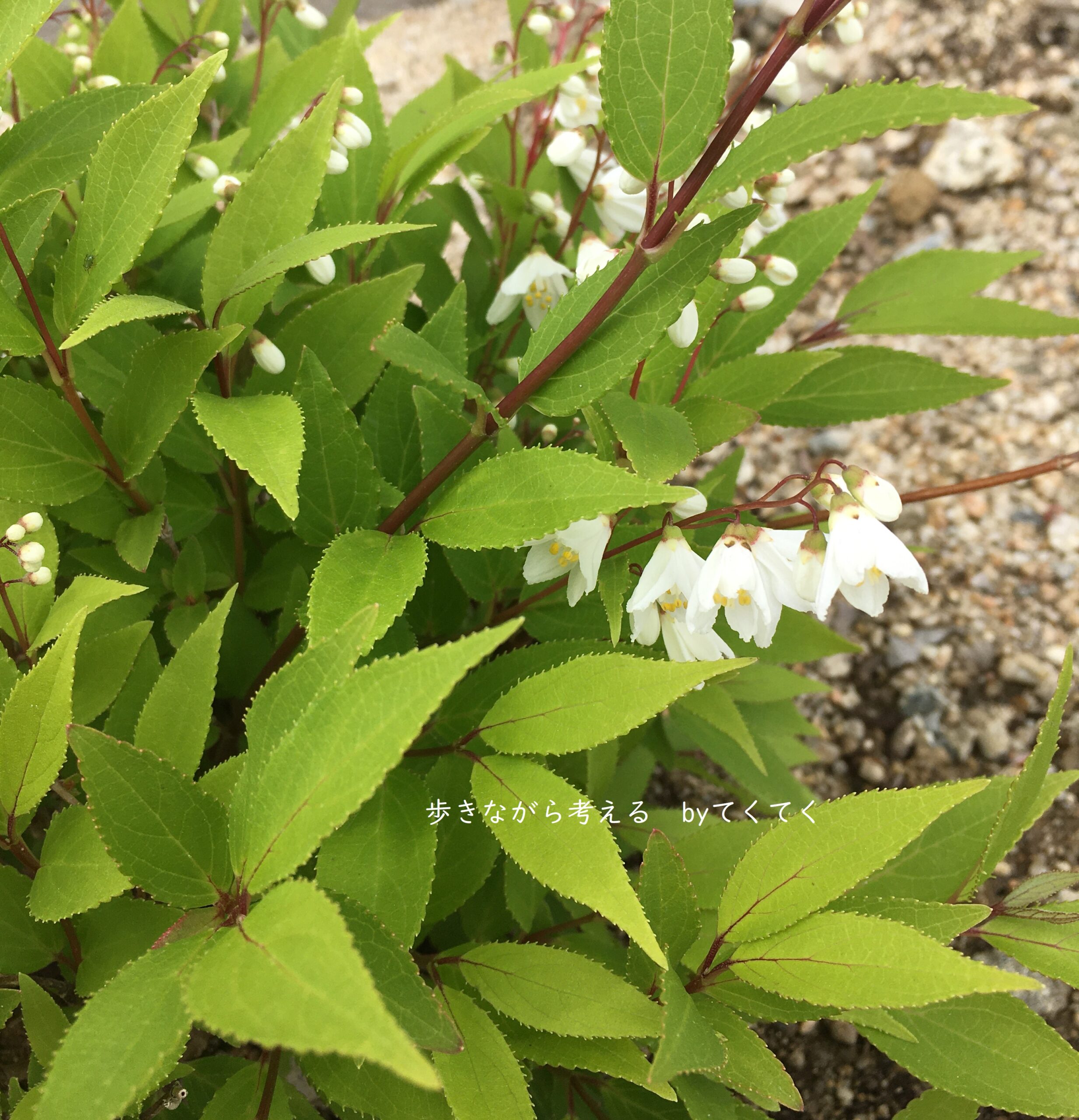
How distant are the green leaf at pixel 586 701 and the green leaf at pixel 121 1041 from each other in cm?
36

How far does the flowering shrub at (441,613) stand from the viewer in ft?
2.71

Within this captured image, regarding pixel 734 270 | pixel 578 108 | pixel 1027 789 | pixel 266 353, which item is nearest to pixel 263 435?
pixel 266 353

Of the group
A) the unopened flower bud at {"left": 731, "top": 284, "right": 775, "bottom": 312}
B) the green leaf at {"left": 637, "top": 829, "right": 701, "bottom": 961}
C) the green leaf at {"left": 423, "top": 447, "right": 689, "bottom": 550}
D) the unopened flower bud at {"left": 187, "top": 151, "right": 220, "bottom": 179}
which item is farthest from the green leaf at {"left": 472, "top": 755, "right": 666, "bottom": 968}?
the unopened flower bud at {"left": 187, "top": 151, "right": 220, "bottom": 179}

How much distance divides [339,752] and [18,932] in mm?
653

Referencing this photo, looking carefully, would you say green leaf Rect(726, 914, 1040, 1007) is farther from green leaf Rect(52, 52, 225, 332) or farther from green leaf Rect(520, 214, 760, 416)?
green leaf Rect(52, 52, 225, 332)

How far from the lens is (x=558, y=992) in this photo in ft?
3.40

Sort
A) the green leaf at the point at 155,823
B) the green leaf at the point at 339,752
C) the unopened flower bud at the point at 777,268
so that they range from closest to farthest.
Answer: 1. the green leaf at the point at 339,752
2. the green leaf at the point at 155,823
3. the unopened flower bud at the point at 777,268

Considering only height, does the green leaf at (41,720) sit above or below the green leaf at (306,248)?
below

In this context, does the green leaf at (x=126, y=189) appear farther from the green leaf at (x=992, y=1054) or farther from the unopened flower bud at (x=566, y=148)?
the green leaf at (x=992, y=1054)

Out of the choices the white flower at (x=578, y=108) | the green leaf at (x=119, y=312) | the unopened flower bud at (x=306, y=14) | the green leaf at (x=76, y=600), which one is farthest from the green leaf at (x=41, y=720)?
the unopened flower bud at (x=306, y=14)

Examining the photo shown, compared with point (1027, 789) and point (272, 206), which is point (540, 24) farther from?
point (1027, 789)

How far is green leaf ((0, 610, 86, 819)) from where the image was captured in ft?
3.09

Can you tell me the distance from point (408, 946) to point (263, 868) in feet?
0.75

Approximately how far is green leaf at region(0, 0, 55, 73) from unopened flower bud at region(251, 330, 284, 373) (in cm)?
37
